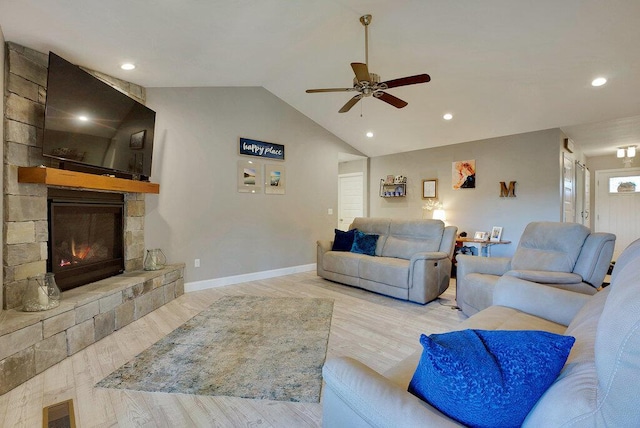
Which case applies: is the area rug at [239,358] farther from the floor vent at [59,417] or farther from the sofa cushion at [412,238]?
the sofa cushion at [412,238]

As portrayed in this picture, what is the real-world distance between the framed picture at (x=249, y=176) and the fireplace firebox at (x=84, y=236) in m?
1.60

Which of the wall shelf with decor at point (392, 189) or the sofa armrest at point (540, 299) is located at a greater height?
the wall shelf with decor at point (392, 189)

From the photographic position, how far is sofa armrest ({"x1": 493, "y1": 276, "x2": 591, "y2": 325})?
1787 mm

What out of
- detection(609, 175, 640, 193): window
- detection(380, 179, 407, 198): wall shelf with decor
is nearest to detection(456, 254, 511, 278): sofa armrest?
detection(380, 179, 407, 198): wall shelf with decor

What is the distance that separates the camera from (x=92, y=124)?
2.75 meters

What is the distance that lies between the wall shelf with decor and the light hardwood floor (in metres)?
2.86

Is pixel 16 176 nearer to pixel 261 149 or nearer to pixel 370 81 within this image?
pixel 261 149

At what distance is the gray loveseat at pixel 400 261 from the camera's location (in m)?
3.56

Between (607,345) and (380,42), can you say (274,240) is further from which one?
(607,345)

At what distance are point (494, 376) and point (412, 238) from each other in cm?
367

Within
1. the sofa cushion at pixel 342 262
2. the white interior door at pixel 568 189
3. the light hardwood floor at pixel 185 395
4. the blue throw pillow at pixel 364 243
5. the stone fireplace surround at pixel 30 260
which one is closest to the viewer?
the light hardwood floor at pixel 185 395

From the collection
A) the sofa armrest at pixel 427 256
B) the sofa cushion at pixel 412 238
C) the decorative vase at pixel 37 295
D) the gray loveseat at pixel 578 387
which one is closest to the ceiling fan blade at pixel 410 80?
the sofa armrest at pixel 427 256

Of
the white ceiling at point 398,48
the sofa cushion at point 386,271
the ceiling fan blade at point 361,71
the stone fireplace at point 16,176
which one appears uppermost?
the white ceiling at point 398,48

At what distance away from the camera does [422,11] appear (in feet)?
9.47
